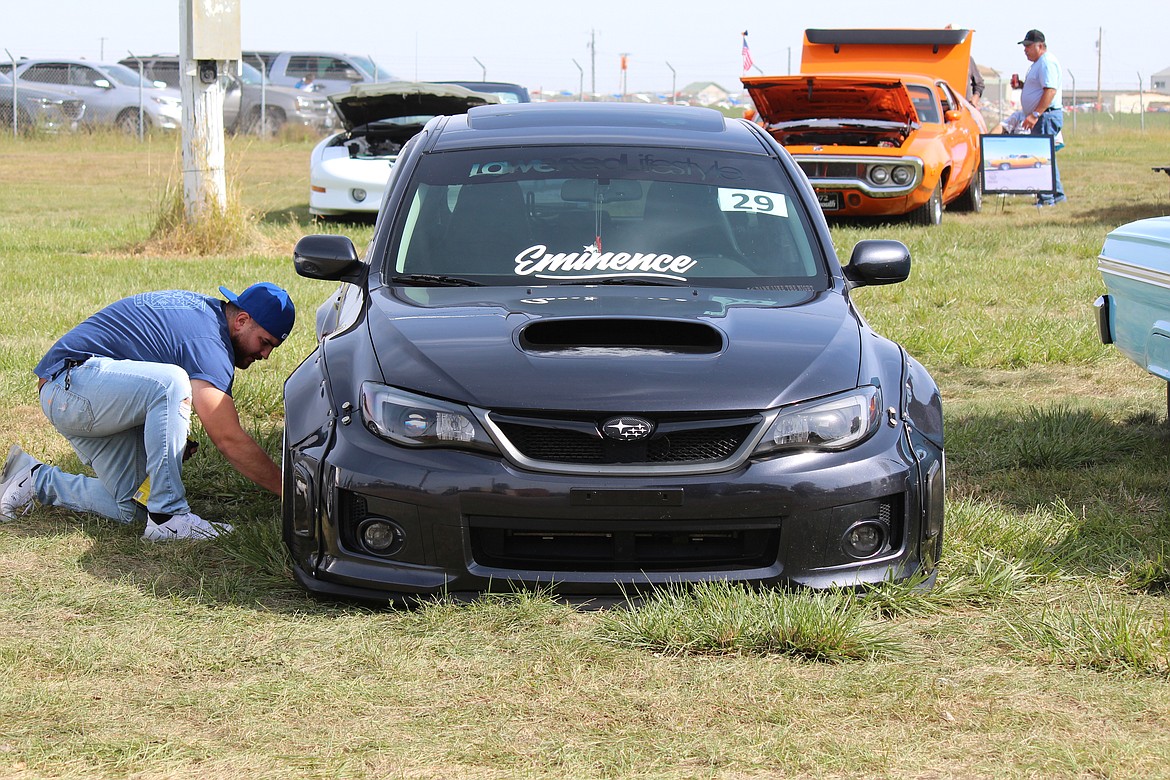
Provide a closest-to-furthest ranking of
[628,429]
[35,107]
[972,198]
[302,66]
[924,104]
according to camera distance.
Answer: [628,429] → [924,104] → [972,198] → [35,107] → [302,66]

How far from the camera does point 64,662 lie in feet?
11.7

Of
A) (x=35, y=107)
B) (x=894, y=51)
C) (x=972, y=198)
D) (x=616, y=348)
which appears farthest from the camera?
(x=35, y=107)

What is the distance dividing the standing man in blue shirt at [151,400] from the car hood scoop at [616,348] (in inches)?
Answer: 27.7

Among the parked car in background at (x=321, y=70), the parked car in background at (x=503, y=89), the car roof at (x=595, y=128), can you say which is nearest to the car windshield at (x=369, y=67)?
the parked car in background at (x=321, y=70)

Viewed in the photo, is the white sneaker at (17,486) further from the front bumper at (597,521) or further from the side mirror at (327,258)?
the front bumper at (597,521)

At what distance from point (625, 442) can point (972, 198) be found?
13447 mm

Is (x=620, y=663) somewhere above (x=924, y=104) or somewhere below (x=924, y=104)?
below

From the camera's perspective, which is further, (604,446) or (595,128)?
(595,128)

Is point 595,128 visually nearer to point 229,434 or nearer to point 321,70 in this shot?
point 229,434

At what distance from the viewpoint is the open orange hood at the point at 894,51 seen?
17.2 metres

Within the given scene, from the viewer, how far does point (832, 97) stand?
13953 mm

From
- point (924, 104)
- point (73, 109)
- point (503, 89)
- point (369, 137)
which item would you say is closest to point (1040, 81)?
point (924, 104)

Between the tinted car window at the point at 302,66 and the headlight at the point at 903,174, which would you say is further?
the tinted car window at the point at 302,66

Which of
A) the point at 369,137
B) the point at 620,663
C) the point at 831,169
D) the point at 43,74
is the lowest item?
the point at 620,663
